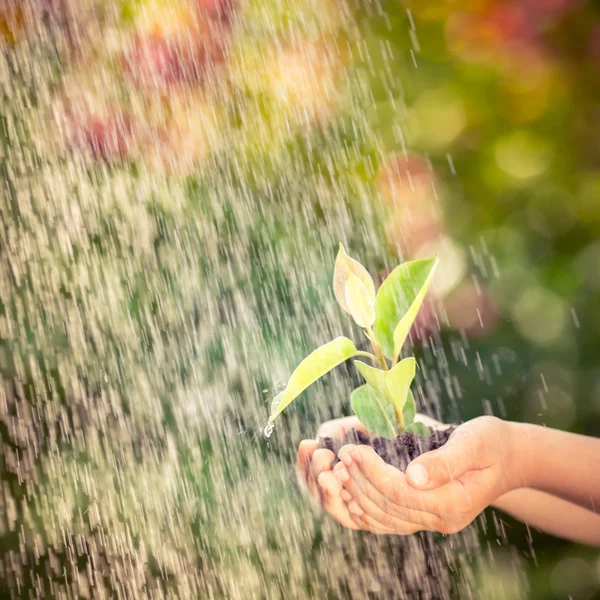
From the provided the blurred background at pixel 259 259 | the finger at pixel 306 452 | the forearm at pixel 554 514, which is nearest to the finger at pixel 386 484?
the finger at pixel 306 452

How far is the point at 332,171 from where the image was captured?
108 cm

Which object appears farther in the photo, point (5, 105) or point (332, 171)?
point (5, 105)

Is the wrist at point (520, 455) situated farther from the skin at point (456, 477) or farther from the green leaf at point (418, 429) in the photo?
the green leaf at point (418, 429)

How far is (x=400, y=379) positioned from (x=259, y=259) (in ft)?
1.99

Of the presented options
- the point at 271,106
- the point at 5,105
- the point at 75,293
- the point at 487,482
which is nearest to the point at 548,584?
the point at 487,482

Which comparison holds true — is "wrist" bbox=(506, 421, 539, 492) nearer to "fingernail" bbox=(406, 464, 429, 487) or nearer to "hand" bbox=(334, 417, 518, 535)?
"hand" bbox=(334, 417, 518, 535)

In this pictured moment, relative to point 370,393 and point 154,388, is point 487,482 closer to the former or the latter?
point 370,393

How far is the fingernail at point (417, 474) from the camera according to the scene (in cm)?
53

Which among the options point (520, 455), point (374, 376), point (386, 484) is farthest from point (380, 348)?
point (520, 455)

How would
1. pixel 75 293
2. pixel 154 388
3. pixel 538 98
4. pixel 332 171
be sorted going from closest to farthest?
pixel 538 98, pixel 332 171, pixel 154 388, pixel 75 293

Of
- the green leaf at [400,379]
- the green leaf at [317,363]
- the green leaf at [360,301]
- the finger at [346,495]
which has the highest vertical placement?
the green leaf at [360,301]

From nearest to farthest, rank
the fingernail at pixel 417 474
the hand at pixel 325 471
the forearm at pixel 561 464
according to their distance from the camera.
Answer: the fingernail at pixel 417 474
the hand at pixel 325 471
the forearm at pixel 561 464

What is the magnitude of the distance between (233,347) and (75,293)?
17.2 inches

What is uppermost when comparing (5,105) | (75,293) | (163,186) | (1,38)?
(1,38)
